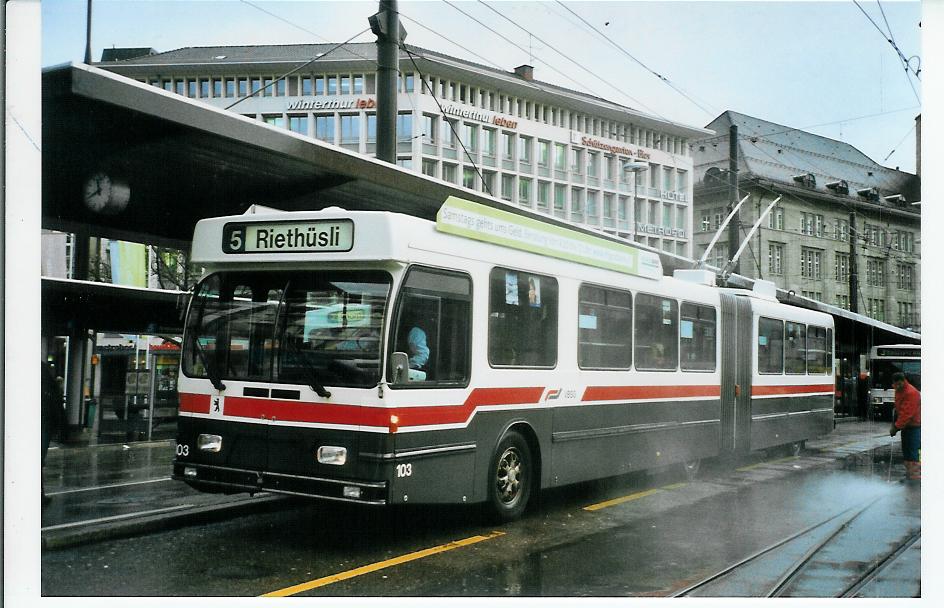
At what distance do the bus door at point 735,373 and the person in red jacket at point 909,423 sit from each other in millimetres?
2750

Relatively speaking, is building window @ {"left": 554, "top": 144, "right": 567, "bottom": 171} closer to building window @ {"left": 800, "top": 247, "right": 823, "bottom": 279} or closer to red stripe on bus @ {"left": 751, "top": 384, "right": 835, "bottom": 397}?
building window @ {"left": 800, "top": 247, "right": 823, "bottom": 279}

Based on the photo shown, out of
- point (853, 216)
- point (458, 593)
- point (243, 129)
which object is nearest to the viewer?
point (458, 593)

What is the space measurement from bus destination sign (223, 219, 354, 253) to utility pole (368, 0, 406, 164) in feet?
11.1

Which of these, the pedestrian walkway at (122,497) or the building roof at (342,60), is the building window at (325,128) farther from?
the pedestrian walkway at (122,497)

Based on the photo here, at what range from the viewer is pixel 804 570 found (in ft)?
25.6

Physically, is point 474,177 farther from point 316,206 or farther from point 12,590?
point 12,590

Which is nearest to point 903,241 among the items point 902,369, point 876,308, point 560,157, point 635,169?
point 902,369

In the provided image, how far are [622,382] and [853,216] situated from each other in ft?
15.5

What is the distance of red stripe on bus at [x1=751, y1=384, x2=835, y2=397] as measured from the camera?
1468cm

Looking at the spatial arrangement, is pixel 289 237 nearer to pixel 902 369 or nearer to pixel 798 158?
pixel 902 369

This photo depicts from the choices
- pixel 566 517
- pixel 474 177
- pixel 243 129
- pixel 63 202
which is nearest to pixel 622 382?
pixel 566 517

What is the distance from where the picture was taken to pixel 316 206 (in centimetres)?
1388

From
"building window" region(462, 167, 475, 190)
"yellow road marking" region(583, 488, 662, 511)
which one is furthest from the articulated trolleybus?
"building window" region(462, 167, 475, 190)

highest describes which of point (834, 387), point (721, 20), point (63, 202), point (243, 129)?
point (721, 20)
